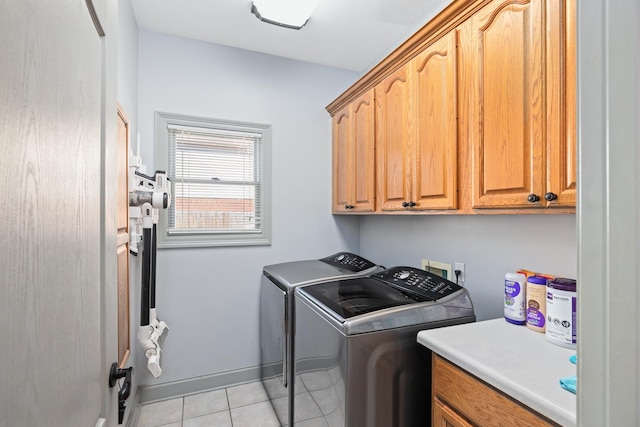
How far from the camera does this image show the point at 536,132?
1.13 m

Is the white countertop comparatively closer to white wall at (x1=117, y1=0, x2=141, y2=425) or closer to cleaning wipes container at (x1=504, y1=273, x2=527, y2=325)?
cleaning wipes container at (x1=504, y1=273, x2=527, y2=325)

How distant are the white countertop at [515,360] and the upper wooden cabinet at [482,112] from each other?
0.50m

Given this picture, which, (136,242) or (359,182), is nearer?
(136,242)

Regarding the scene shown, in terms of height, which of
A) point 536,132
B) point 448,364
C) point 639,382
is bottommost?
point 448,364

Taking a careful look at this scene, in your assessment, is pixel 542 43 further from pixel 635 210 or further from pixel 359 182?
pixel 359 182

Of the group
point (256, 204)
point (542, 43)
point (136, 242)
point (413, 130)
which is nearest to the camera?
point (542, 43)

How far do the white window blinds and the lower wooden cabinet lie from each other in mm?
1809

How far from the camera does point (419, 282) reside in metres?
1.71

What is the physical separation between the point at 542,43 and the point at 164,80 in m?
2.32

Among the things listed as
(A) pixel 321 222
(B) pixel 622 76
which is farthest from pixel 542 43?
(A) pixel 321 222

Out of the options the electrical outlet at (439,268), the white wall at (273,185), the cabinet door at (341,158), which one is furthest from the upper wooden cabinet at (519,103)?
the white wall at (273,185)

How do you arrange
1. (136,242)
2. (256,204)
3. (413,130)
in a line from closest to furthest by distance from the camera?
(413,130) < (136,242) < (256,204)

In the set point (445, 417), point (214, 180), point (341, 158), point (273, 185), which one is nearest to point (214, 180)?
point (214, 180)

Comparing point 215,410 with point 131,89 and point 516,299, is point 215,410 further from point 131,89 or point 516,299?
point 131,89
